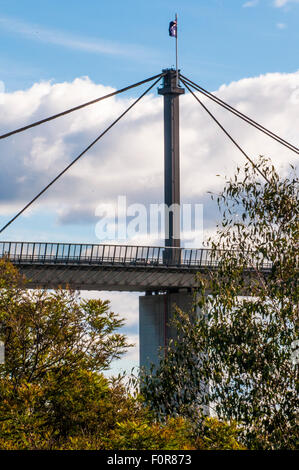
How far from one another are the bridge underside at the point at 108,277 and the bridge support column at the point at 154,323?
156 inches

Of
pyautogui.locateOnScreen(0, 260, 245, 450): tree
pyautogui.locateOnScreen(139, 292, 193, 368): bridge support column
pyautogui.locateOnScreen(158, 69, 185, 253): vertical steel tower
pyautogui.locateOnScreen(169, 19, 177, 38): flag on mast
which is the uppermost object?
pyautogui.locateOnScreen(169, 19, 177, 38): flag on mast

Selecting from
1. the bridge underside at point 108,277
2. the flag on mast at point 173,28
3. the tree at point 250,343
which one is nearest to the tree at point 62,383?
the tree at point 250,343

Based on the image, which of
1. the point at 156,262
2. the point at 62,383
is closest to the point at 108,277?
the point at 156,262

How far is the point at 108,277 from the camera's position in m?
77.7

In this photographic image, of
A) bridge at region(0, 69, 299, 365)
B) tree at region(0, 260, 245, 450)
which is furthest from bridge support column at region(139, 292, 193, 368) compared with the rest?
tree at region(0, 260, 245, 450)

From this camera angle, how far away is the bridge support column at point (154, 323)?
91812mm

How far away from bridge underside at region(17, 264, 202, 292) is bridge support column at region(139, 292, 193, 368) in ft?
13.0

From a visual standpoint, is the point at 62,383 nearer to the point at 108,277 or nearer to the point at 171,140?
the point at 108,277

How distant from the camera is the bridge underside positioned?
2896 inches

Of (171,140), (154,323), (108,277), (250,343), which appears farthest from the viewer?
(154,323)

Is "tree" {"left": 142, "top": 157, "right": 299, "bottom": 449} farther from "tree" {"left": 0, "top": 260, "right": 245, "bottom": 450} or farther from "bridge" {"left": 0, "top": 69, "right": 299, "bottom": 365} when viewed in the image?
"bridge" {"left": 0, "top": 69, "right": 299, "bottom": 365}

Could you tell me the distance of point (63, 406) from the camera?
28.0 meters

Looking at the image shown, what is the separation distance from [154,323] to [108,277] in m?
17.9

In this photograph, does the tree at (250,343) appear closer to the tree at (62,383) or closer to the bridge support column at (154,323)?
the tree at (62,383)
